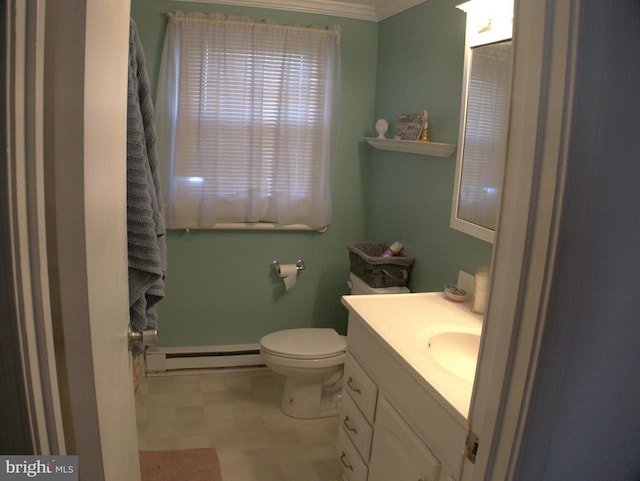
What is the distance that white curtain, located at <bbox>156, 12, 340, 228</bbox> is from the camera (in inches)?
110

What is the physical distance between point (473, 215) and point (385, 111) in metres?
1.13

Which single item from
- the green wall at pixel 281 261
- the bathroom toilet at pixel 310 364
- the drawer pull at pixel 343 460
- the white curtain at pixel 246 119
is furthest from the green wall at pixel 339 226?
the drawer pull at pixel 343 460

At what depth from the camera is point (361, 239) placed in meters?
3.30

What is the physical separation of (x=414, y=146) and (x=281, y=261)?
116 cm

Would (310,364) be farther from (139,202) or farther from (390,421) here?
(139,202)

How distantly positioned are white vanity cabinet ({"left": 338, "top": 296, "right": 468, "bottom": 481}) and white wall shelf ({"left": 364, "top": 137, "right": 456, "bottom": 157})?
2.76 feet

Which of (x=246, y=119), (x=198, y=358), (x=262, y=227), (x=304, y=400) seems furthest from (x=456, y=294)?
(x=198, y=358)

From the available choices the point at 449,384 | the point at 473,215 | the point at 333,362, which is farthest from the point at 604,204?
the point at 333,362

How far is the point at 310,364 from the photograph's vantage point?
100 inches

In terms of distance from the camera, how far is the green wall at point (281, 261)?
305cm

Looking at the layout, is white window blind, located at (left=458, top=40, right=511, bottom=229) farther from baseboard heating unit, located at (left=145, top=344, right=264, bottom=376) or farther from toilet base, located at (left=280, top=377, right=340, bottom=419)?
baseboard heating unit, located at (left=145, top=344, right=264, bottom=376)

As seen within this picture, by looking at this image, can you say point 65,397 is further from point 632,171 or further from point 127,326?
point 632,171

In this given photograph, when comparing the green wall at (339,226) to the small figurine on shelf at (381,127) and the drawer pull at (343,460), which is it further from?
the drawer pull at (343,460)

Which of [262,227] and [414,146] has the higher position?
[414,146]
